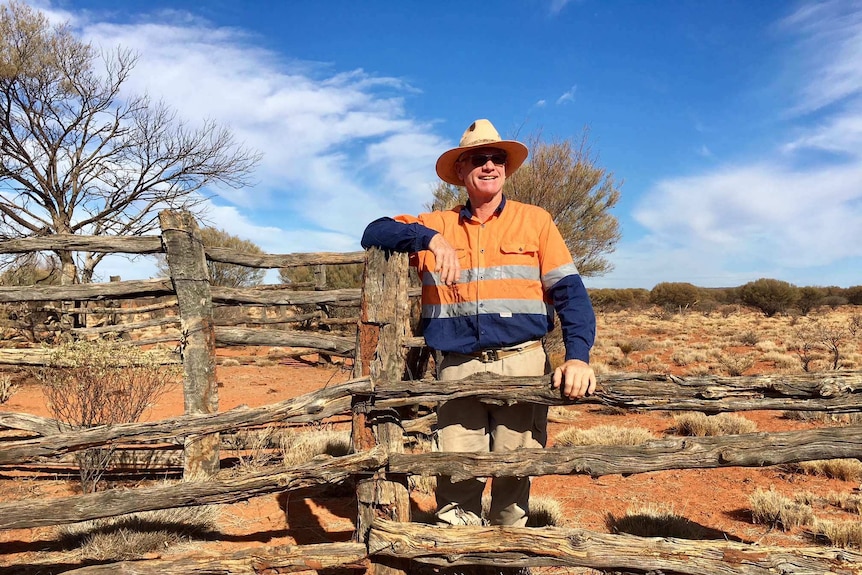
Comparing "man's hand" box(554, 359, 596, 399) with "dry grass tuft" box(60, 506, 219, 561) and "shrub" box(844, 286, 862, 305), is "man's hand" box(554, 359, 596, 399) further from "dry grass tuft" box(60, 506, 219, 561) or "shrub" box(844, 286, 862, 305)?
"shrub" box(844, 286, 862, 305)

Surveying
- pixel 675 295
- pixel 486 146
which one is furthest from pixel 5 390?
pixel 675 295

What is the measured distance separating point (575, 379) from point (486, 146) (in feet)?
3.85

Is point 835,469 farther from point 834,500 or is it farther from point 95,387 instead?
point 95,387

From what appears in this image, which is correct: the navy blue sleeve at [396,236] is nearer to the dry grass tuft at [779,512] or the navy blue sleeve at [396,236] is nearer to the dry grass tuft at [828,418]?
the dry grass tuft at [779,512]

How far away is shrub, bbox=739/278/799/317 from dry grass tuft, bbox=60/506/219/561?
33.7 m

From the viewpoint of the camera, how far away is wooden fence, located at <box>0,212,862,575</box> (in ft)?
7.41

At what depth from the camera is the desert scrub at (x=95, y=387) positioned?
12.9 ft

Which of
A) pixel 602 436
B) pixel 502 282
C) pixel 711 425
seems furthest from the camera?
pixel 711 425

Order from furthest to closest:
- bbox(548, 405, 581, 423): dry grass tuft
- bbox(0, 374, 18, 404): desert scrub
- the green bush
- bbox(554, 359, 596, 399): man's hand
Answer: the green bush → bbox(0, 374, 18, 404): desert scrub → bbox(548, 405, 581, 423): dry grass tuft → bbox(554, 359, 596, 399): man's hand

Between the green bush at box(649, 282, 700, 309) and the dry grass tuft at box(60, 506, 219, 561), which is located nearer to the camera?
the dry grass tuft at box(60, 506, 219, 561)

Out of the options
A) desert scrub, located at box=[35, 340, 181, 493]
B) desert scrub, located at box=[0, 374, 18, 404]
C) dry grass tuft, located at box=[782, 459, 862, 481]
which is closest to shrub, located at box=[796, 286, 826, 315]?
dry grass tuft, located at box=[782, 459, 862, 481]

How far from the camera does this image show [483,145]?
2.44m

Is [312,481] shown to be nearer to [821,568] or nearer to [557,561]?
[557,561]

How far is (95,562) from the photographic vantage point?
2.87m
